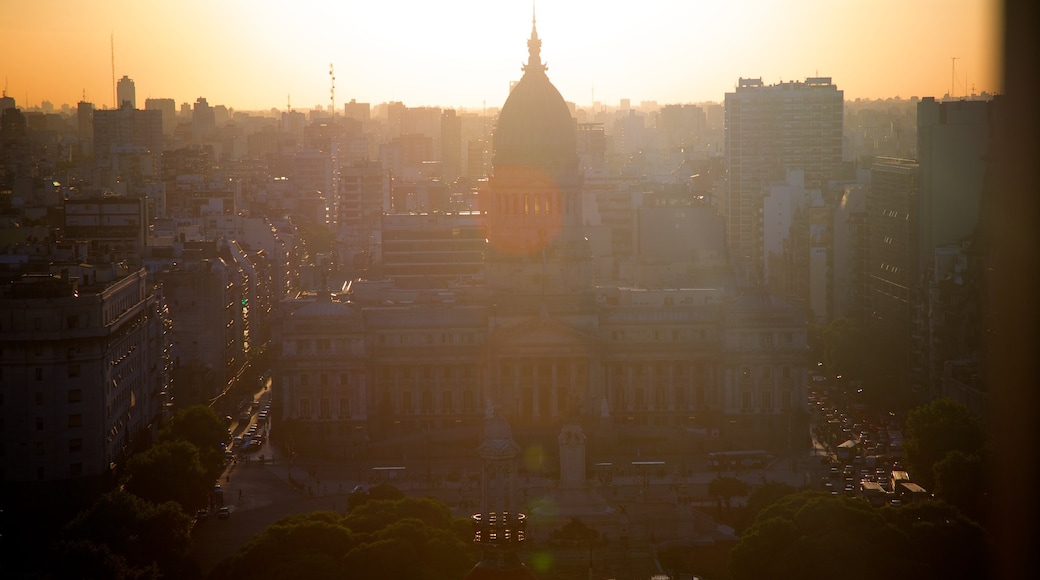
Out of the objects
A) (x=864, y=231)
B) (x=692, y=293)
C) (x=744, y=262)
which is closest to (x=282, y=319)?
(x=692, y=293)

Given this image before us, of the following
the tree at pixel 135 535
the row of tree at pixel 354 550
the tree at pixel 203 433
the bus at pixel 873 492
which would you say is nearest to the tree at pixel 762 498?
the bus at pixel 873 492

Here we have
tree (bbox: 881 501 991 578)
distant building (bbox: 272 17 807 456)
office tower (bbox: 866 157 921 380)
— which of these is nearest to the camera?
tree (bbox: 881 501 991 578)

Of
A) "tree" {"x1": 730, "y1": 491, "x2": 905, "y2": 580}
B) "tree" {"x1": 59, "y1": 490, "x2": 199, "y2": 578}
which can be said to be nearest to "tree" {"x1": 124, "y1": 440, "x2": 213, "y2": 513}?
"tree" {"x1": 59, "y1": 490, "x2": 199, "y2": 578}

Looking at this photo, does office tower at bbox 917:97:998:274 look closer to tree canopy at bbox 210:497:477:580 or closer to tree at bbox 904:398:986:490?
tree at bbox 904:398:986:490

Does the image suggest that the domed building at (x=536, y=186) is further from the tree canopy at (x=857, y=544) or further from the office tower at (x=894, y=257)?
the tree canopy at (x=857, y=544)

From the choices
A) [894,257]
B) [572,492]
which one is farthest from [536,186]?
[572,492]
